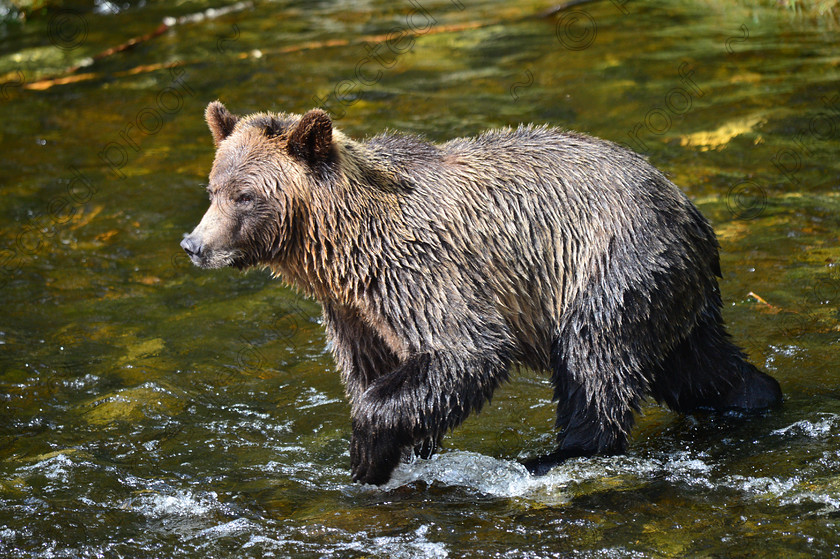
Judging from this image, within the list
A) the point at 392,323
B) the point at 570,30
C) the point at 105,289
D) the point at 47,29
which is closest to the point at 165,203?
the point at 105,289

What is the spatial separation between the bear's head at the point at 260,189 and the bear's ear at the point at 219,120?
0.23m

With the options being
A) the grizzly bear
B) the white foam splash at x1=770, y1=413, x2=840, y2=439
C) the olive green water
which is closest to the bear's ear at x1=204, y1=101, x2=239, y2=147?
the grizzly bear

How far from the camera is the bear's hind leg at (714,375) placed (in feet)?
21.3

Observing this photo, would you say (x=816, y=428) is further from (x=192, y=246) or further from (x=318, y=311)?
(x=318, y=311)

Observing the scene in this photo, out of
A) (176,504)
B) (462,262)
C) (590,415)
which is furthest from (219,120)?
(590,415)

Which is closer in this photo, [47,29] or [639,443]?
[639,443]

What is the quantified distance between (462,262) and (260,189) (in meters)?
1.32

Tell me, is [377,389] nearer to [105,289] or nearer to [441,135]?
[105,289]

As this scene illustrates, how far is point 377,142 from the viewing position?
6.52 metres

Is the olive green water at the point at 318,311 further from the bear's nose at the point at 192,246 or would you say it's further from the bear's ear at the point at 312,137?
the bear's ear at the point at 312,137

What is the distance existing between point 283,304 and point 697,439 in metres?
4.36

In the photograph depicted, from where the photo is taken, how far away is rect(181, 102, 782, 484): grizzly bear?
583 cm

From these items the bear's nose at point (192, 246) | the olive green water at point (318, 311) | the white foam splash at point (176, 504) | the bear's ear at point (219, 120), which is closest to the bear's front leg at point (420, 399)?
the olive green water at point (318, 311)

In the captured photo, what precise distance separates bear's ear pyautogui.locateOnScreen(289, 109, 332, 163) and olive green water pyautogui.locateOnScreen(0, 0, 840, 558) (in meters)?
2.14
